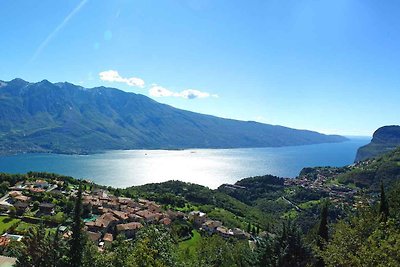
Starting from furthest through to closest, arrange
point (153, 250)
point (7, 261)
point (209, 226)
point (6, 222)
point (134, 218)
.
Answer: point (209, 226)
point (134, 218)
point (6, 222)
point (7, 261)
point (153, 250)

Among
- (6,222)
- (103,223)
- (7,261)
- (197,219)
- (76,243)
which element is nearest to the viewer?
(76,243)

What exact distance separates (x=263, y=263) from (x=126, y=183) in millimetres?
145301

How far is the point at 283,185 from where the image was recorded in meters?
134

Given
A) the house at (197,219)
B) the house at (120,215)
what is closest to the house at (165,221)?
the house at (120,215)

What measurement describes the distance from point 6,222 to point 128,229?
1652cm

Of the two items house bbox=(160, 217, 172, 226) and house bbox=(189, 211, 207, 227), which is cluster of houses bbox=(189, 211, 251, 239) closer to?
house bbox=(189, 211, 207, 227)

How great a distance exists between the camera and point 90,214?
194ft

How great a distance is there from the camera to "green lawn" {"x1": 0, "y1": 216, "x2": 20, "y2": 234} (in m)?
46.8

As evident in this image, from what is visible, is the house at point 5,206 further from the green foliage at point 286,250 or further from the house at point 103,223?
the green foliage at point 286,250

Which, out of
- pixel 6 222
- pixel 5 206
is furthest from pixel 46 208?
pixel 6 222

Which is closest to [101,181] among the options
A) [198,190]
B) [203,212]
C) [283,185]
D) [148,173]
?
[148,173]

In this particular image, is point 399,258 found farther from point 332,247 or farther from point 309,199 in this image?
point 309,199

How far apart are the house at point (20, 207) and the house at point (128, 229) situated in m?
14.9

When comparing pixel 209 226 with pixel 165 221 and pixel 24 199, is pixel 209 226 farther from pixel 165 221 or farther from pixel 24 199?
pixel 24 199
